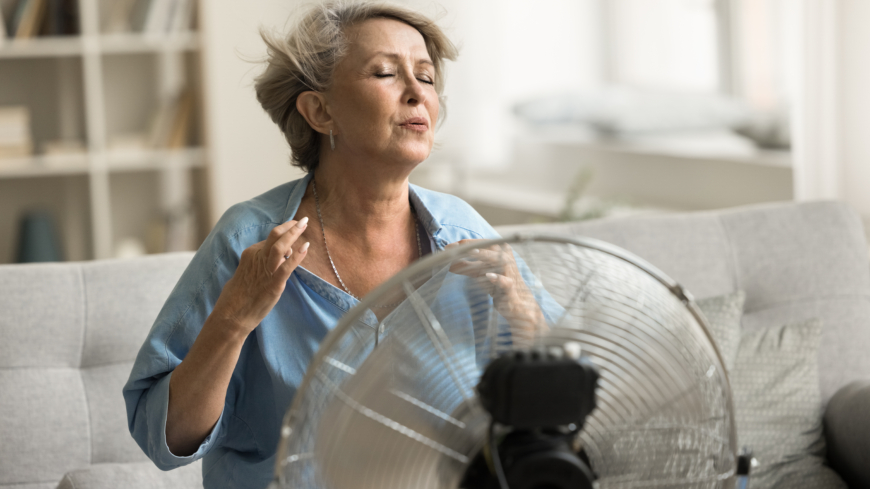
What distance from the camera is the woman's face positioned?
113 cm

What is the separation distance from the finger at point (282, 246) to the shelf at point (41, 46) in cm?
286

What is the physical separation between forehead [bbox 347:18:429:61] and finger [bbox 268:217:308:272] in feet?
1.35

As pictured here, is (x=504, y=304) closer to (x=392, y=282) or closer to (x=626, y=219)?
(x=392, y=282)

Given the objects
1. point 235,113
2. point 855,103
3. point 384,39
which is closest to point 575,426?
point 384,39

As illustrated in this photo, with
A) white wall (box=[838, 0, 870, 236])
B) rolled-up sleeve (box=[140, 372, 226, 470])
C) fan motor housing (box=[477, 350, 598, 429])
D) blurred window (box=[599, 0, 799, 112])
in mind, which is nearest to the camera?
fan motor housing (box=[477, 350, 598, 429])

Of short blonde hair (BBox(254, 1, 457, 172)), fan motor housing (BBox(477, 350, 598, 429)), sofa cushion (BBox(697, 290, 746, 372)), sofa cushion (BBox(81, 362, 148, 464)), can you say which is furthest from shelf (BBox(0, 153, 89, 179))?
fan motor housing (BBox(477, 350, 598, 429))

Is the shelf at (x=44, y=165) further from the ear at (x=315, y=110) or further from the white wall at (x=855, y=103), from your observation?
the white wall at (x=855, y=103)

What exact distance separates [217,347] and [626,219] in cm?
108

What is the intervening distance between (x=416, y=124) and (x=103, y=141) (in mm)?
2612

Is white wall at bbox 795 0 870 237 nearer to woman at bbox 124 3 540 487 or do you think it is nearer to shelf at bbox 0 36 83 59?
woman at bbox 124 3 540 487

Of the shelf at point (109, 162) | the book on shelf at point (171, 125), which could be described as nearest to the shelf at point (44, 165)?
the shelf at point (109, 162)

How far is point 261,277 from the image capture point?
85 cm

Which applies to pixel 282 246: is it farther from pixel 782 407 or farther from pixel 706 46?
pixel 706 46

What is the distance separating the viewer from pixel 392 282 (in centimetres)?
61
